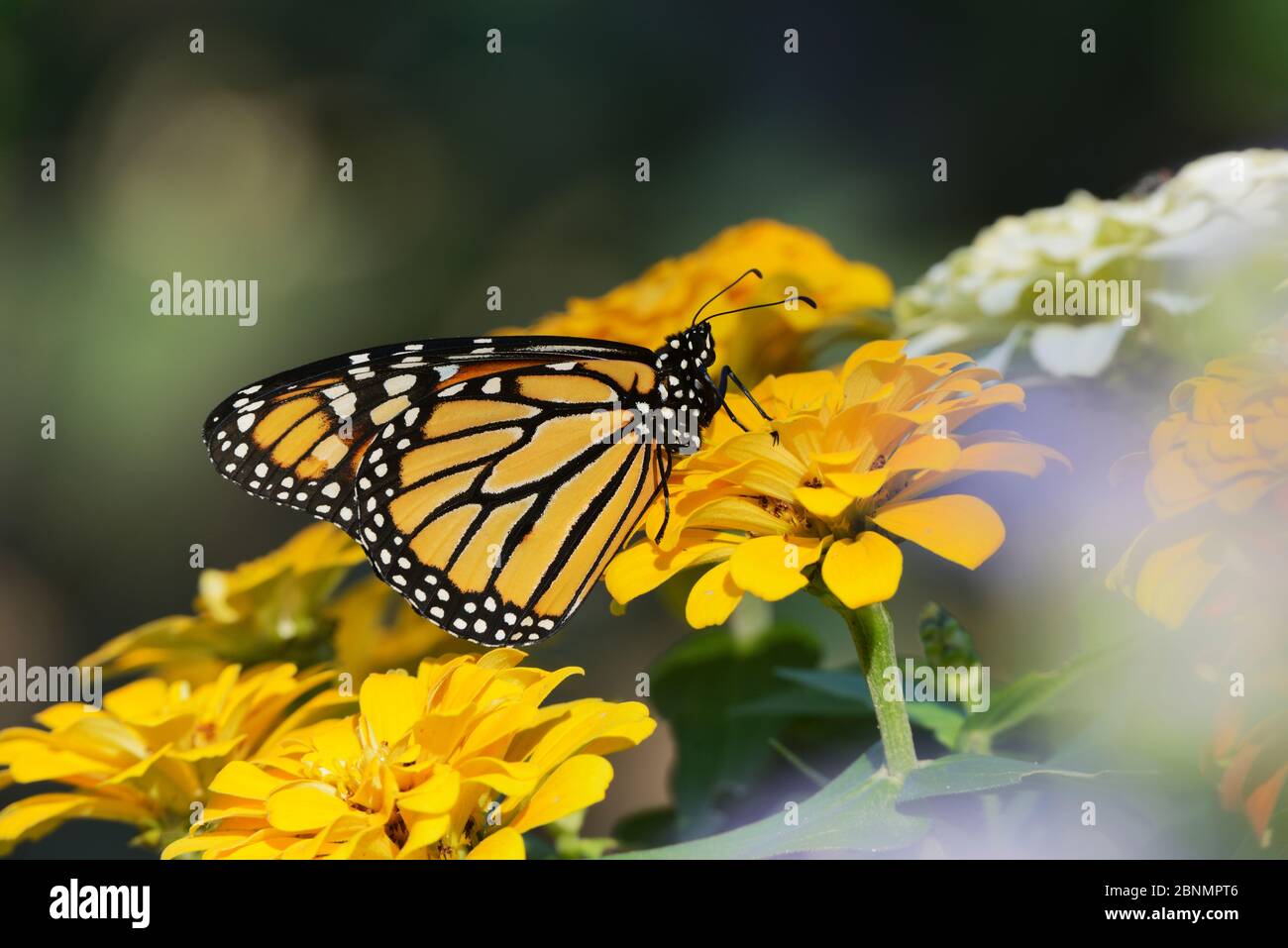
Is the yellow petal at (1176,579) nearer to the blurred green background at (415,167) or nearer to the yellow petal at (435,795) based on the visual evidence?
the yellow petal at (435,795)

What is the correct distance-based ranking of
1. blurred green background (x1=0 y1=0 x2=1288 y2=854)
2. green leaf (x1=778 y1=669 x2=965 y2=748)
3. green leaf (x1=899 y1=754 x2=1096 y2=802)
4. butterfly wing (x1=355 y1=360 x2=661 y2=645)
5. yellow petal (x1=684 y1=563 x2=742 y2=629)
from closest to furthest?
1. green leaf (x1=899 y1=754 x2=1096 y2=802)
2. yellow petal (x1=684 y1=563 x2=742 y2=629)
3. green leaf (x1=778 y1=669 x2=965 y2=748)
4. butterfly wing (x1=355 y1=360 x2=661 y2=645)
5. blurred green background (x1=0 y1=0 x2=1288 y2=854)

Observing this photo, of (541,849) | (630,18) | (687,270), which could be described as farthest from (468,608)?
(630,18)

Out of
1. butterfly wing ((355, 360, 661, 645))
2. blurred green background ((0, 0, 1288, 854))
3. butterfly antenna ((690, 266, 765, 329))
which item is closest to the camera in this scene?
butterfly wing ((355, 360, 661, 645))

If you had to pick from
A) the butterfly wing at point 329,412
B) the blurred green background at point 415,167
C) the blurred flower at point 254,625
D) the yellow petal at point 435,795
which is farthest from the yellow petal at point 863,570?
the blurred green background at point 415,167

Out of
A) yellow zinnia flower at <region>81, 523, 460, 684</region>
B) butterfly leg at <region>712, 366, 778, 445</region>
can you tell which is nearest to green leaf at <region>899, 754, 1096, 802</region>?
butterfly leg at <region>712, 366, 778, 445</region>

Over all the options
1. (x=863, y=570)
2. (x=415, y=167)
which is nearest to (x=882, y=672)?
(x=863, y=570)

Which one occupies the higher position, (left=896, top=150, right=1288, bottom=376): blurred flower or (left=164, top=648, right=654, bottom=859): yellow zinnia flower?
(left=896, top=150, right=1288, bottom=376): blurred flower

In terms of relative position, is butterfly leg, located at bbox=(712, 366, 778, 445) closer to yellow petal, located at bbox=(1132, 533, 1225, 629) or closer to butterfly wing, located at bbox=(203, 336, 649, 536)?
butterfly wing, located at bbox=(203, 336, 649, 536)

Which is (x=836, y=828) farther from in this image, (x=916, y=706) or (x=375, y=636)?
(x=375, y=636)

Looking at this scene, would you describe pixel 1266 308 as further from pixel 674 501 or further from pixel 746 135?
pixel 746 135
